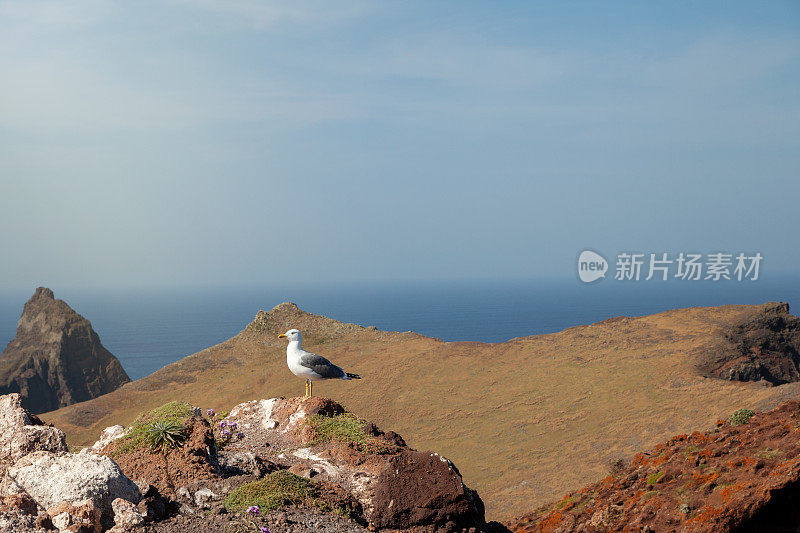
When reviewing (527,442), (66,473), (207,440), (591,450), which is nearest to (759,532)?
(207,440)

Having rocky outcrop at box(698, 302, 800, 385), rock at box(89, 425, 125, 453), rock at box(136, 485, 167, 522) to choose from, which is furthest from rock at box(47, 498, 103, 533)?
rocky outcrop at box(698, 302, 800, 385)

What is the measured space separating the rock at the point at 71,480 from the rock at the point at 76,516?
0.71ft

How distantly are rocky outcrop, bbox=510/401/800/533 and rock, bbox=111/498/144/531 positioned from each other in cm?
760

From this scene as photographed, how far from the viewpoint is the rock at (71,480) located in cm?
704

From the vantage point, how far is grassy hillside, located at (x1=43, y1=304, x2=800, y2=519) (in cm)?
1986

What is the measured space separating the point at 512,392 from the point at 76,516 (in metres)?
21.5

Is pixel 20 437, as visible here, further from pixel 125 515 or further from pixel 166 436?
pixel 125 515

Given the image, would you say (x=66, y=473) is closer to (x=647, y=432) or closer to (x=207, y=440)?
(x=207, y=440)

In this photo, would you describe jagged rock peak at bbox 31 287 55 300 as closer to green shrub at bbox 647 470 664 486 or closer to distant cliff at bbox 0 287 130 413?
distant cliff at bbox 0 287 130 413

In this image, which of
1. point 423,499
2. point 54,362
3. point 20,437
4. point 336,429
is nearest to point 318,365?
point 336,429

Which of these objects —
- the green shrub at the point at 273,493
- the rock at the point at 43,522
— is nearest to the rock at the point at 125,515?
the rock at the point at 43,522

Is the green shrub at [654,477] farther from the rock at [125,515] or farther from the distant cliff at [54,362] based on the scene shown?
the distant cliff at [54,362]

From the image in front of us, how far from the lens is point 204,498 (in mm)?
8461

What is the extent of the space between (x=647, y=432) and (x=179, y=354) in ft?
460
